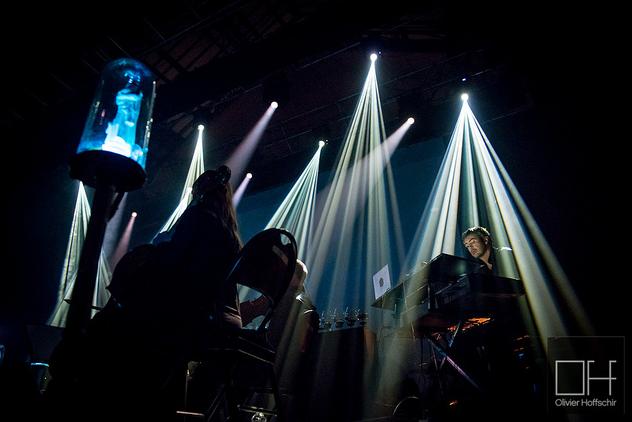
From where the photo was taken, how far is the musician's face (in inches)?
148

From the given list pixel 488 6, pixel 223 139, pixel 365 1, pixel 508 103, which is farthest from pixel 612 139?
pixel 223 139

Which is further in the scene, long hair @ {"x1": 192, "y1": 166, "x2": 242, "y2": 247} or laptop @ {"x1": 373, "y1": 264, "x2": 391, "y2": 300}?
laptop @ {"x1": 373, "y1": 264, "x2": 391, "y2": 300}

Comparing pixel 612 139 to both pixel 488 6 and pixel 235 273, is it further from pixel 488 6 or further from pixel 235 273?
pixel 235 273

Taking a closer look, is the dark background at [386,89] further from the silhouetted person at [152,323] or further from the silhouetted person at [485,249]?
the silhouetted person at [152,323]

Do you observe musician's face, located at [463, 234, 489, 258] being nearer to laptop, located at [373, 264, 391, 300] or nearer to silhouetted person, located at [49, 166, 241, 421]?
laptop, located at [373, 264, 391, 300]

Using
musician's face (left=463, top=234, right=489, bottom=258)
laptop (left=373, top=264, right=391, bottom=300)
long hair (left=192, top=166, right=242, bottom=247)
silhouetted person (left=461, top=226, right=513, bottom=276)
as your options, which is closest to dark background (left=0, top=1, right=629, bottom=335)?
silhouetted person (left=461, top=226, right=513, bottom=276)

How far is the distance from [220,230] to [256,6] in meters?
5.39

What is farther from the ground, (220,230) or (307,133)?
(307,133)

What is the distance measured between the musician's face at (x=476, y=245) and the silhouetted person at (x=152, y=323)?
10.2 ft

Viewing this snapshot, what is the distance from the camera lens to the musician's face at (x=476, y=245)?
148 inches

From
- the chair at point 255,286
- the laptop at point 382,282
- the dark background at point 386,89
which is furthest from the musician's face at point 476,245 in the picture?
the chair at point 255,286

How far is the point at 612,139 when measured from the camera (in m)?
4.22

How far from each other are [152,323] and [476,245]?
3.37 meters

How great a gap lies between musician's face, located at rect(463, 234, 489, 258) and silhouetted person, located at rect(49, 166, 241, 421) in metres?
3.11
